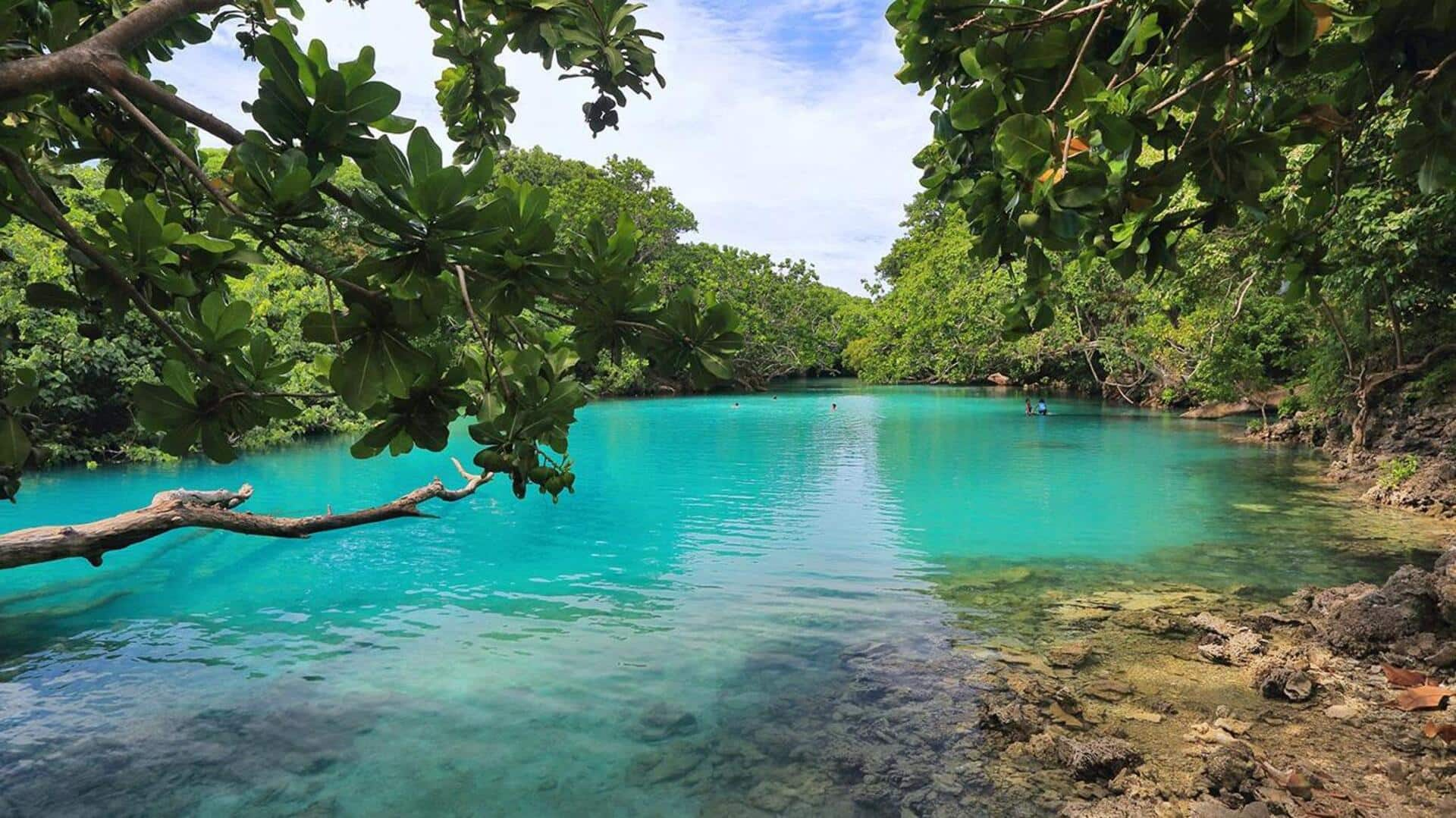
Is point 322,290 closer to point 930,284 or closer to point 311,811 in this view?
point 311,811

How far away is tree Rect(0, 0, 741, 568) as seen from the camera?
5.28ft

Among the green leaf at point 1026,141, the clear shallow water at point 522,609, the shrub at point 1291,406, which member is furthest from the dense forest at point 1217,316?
the clear shallow water at point 522,609

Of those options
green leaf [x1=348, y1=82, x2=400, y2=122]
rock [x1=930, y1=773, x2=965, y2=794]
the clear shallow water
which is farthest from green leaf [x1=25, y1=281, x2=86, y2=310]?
rock [x1=930, y1=773, x2=965, y2=794]

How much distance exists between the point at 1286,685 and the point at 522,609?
625cm

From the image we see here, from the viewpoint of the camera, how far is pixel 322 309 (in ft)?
48.1

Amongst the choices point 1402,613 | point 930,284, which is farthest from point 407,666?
point 930,284

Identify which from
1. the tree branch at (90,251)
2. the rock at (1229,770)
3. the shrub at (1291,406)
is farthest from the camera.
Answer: the shrub at (1291,406)

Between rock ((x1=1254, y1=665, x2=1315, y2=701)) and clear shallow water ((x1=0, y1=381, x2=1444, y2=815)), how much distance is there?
6.55 ft

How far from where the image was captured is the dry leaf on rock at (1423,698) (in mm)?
4703

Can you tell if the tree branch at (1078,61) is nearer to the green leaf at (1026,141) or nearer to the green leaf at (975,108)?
the green leaf at (1026,141)

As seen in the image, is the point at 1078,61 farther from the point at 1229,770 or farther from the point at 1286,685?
the point at 1286,685

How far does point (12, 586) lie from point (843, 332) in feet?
166

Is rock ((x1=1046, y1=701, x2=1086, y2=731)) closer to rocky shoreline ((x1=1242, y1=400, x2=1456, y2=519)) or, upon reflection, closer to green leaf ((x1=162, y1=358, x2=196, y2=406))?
green leaf ((x1=162, y1=358, x2=196, y2=406))

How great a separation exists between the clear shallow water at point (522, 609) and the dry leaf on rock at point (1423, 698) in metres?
2.66
